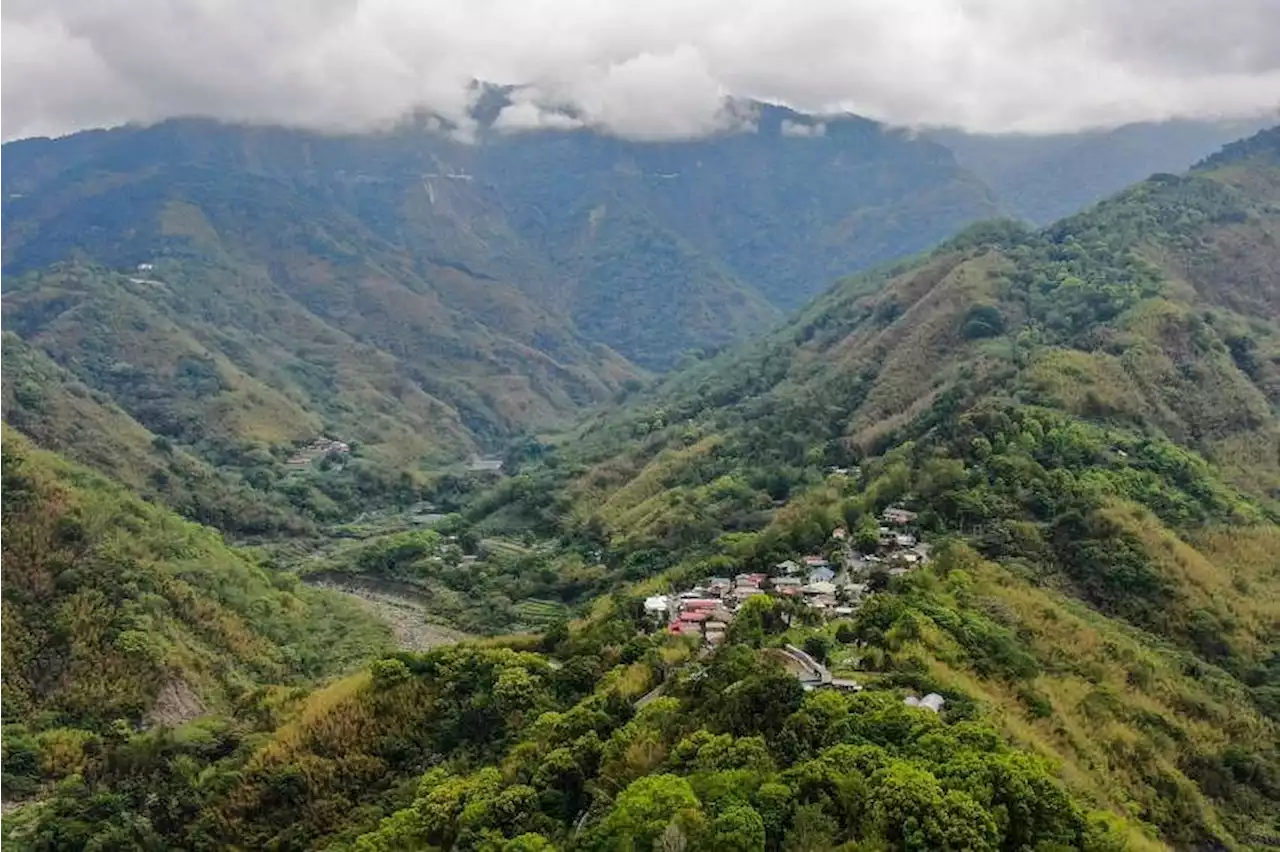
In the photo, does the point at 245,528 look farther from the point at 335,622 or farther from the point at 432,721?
the point at 432,721

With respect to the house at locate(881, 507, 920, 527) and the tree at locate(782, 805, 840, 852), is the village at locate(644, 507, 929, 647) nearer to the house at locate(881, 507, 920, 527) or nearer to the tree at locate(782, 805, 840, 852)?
the house at locate(881, 507, 920, 527)

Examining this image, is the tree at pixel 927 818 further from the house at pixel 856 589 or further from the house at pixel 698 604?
the house at pixel 698 604

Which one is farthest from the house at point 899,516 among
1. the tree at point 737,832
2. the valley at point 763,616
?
the tree at point 737,832

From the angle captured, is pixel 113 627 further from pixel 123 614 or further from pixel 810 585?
pixel 810 585

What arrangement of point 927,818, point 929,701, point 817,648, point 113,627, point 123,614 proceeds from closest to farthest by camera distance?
1. point 927,818
2. point 929,701
3. point 817,648
4. point 113,627
5. point 123,614

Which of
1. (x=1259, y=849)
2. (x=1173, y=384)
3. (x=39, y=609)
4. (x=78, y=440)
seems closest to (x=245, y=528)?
(x=78, y=440)

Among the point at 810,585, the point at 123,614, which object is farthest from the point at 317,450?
the point at 810,585
